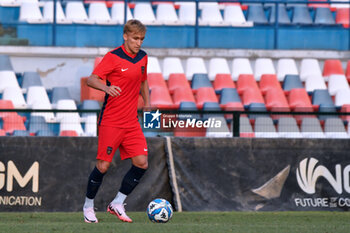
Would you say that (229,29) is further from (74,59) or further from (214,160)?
(214,160)

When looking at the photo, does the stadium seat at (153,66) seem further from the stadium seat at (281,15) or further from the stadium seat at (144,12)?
the stadium seat at (281,15)

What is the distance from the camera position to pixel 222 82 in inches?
574

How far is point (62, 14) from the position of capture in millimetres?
15305

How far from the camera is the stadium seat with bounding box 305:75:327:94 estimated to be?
14.9m

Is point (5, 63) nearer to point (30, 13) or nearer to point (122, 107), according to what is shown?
point (30, 13)

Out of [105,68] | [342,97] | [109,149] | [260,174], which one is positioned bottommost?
[260,174]

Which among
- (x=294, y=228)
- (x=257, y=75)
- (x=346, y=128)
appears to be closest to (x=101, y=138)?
(x=294, y=228)

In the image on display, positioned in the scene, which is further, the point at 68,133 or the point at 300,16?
the point at 300,16

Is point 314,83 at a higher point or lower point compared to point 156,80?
lower

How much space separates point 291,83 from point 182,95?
2.42 metres

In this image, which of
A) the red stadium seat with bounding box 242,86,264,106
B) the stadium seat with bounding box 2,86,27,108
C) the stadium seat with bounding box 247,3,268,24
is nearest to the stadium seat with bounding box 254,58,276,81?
the red stadium seat with bounding box 242,86,264,106

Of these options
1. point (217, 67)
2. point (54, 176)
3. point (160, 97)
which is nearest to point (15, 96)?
point (160, 97)

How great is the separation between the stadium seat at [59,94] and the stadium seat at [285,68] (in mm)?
4343

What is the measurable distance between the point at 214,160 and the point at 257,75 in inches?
222
